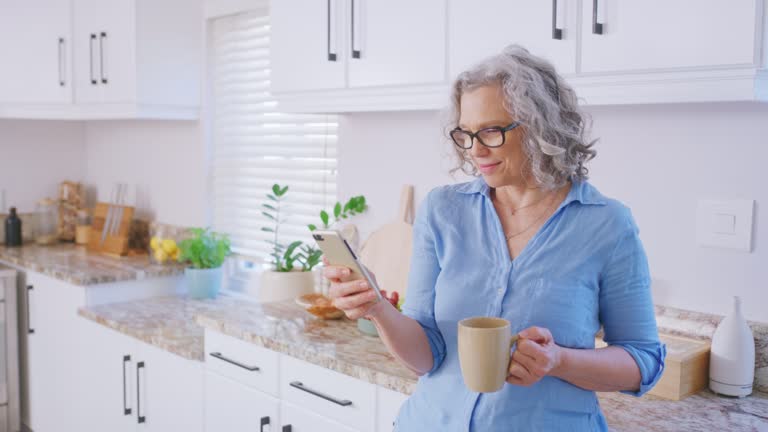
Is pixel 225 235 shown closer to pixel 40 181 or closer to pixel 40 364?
pixel 40 364

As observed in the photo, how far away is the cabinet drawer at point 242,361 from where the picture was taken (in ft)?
7.52

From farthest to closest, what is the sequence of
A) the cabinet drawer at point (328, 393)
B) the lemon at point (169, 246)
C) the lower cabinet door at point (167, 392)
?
the lemon at point (169, 246)
the lower cabinet door at point (167, 392)
the cabinet drawer at point (328, 393)

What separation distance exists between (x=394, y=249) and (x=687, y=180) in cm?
97

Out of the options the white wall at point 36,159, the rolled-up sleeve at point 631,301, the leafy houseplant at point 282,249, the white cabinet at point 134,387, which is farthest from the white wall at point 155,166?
the rolled-up sleeve at point 631,301

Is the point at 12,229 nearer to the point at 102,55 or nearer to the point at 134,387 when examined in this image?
the point at 102,55

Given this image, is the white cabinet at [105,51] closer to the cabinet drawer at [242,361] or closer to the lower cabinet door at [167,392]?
the lower cabinet door at [167,392]

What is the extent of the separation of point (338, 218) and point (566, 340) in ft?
5.30

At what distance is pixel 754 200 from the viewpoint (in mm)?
1846

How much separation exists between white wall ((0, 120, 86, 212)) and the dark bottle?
17cm

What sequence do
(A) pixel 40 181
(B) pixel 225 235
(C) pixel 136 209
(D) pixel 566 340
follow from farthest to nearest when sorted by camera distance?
(A) pixel 40 181
(C) pixel 136 209
(B) pixel 225 235
(D) pixel 566 340

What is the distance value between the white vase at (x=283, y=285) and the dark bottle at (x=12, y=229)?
1.91 m

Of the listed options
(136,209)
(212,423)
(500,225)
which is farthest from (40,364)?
(500,225)

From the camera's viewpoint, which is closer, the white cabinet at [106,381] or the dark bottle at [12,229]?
the white cabinet at [106,381]

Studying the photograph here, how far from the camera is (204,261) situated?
3.37m
